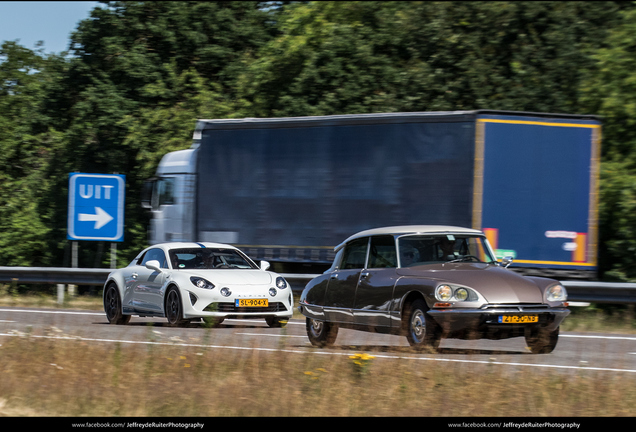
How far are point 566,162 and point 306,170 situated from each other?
5155 mm

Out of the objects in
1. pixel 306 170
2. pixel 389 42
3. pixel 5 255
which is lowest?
pixel 5 255

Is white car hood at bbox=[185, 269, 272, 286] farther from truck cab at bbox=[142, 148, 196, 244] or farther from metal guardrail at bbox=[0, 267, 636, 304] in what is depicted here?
truck cab at bbox=[142, 148, 196, 244]

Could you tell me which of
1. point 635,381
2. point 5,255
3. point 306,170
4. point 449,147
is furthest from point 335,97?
point 635,381

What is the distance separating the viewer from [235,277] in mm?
13492

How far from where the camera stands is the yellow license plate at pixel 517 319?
955cm

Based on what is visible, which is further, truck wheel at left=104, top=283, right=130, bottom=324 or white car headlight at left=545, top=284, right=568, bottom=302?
truck wheel at left=104, top=283, right=130, bottom=324

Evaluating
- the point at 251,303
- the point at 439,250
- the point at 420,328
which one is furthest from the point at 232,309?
the point at 420,328

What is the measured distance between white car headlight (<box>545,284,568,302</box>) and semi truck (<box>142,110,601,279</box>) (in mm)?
6149

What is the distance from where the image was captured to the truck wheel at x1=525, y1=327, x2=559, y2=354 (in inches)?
395

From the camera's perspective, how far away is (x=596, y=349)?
467 inches

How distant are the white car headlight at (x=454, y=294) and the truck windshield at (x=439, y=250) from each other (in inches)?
38.7

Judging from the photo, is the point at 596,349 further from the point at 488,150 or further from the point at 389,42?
the point at 389,42

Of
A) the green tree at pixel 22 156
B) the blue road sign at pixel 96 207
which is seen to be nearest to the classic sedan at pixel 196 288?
the blue road sign at pixel 96 207

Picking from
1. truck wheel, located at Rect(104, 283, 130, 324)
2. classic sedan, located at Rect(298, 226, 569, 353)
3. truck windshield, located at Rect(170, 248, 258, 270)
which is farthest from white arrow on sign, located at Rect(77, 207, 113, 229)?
classic sedan, located at Rect(298, 226, 569, 353)
